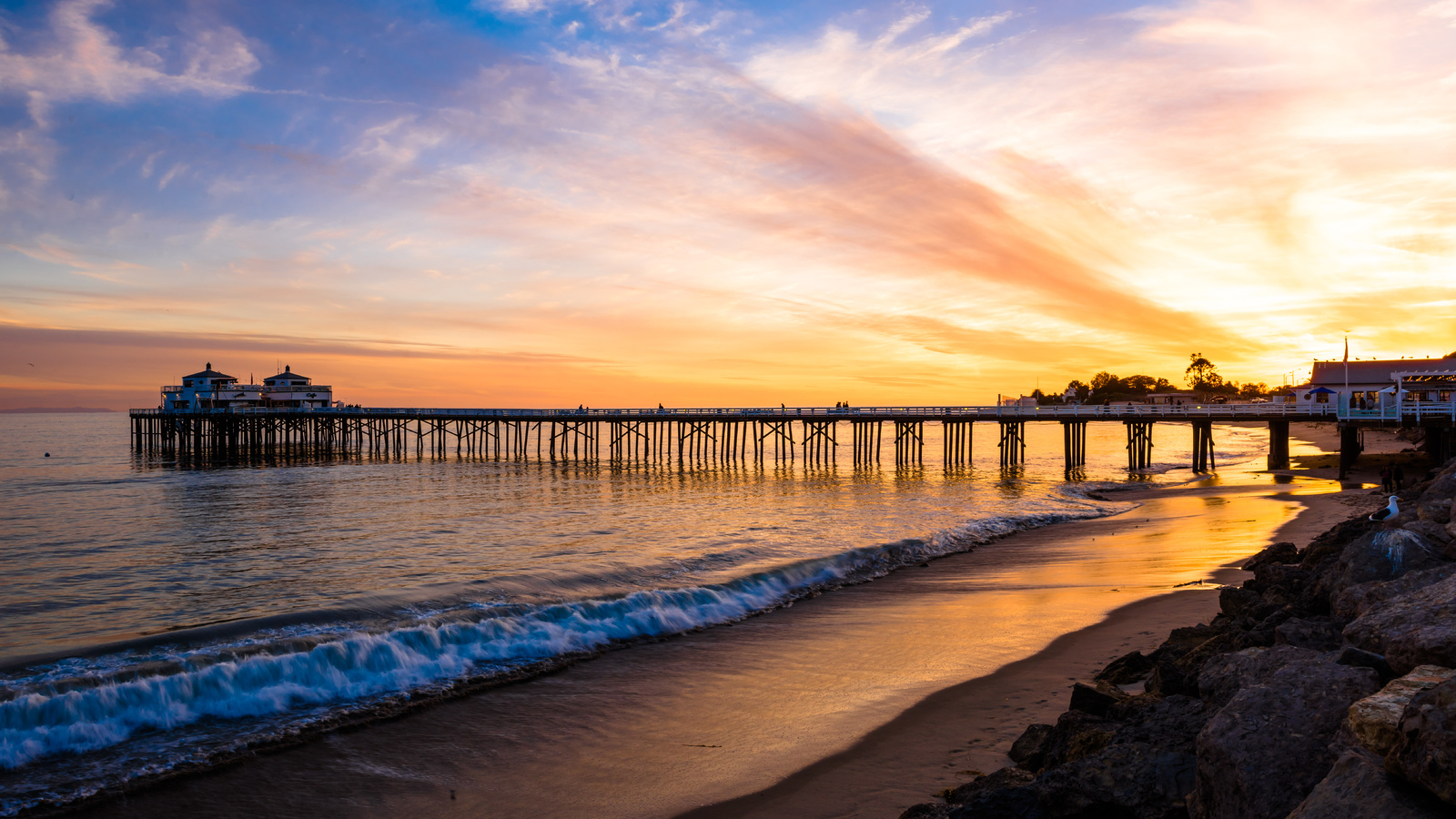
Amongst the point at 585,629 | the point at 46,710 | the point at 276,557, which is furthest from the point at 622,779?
the point at 276,557

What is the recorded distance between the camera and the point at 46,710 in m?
8.16

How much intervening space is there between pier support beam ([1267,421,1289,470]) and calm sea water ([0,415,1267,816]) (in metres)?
12.4

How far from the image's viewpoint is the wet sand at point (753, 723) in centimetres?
644

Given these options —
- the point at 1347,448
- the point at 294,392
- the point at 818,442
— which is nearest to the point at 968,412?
the point at 818,442

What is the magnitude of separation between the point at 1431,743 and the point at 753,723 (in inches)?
228

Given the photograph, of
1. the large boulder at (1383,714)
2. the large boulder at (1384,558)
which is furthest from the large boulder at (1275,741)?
the large boulder at (1384,558)

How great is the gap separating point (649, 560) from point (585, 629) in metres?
5.64

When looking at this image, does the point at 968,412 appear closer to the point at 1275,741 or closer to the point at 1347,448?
the point at 1347,448

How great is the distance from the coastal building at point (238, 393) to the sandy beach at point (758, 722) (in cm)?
7804

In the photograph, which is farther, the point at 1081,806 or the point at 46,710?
the point at 46,710

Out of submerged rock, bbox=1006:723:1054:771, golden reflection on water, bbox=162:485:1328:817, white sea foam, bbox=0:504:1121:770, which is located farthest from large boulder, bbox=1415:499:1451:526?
white sea foam, bbox=0:504:1121:770

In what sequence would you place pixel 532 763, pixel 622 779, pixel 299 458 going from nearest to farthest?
pixel 622 779, pixel 532 763, pixel 299 458

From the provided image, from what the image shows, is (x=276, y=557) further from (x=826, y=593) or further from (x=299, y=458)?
(x=299, y=458)

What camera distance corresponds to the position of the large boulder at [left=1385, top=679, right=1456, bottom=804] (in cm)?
283
